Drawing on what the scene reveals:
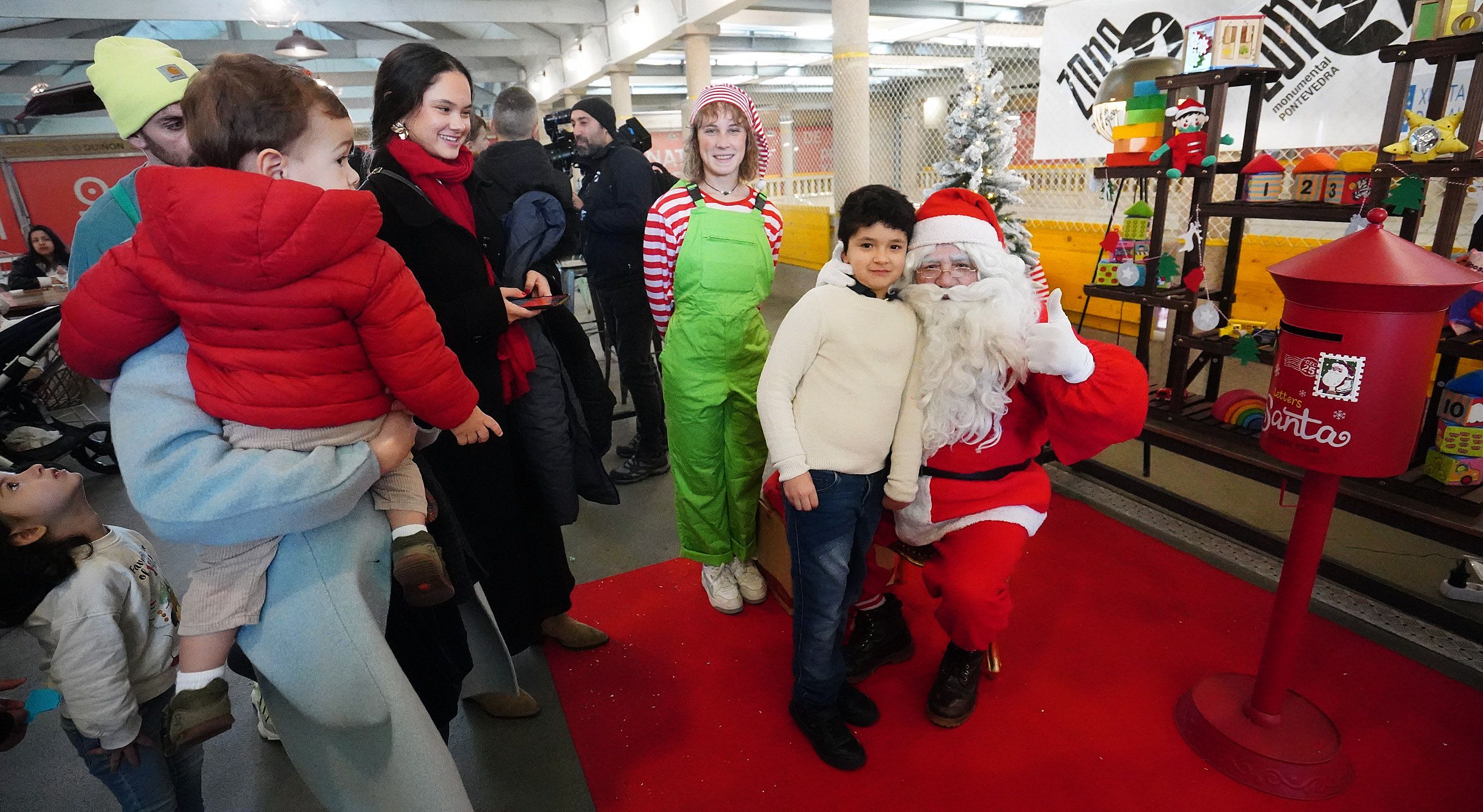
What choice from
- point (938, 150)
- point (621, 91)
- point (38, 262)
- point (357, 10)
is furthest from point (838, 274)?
point (938, 150)

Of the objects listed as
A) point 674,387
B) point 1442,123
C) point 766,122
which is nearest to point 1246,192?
point 1442,123

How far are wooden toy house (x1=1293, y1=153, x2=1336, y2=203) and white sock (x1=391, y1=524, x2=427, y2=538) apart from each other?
2956 mm

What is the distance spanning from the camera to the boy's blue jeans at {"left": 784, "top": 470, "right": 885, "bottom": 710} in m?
1.72

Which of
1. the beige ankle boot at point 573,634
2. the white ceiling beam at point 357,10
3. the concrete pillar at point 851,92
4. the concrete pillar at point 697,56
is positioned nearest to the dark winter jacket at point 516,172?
the beige ankle boot at point 573,634

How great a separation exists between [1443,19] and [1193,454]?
1529mm

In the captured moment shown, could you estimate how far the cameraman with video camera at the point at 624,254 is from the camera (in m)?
3.13

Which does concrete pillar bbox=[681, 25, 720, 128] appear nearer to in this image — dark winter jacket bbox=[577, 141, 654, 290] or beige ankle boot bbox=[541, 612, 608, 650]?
dark winter jacket bbox=[577, 141, 654, 290]

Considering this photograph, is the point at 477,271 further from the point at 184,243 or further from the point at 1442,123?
the point at 1442,123

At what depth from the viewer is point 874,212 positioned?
1.68 meters

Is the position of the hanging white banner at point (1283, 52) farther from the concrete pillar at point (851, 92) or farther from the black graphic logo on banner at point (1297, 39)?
the concrete pillar at point (851, 92)

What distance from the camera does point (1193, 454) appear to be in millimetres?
2779

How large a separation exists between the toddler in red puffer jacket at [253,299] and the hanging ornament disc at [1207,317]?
9.42 feet

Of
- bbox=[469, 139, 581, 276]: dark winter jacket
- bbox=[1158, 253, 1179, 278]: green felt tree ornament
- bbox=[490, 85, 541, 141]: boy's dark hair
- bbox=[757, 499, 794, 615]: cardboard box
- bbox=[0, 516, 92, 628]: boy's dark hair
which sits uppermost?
bbox=[490, 85, 541, 141]: boy's dark hair

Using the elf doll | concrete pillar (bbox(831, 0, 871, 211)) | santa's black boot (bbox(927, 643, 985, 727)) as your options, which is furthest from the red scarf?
concrete pillar (bbox(831, 0, 871, 211))
